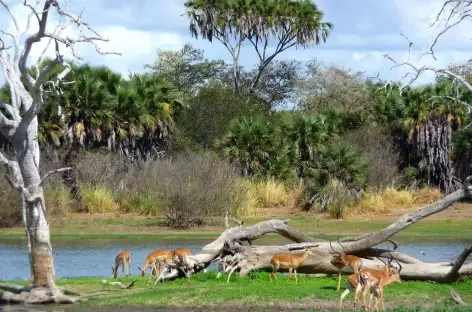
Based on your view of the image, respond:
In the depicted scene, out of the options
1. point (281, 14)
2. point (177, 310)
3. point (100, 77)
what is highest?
point (281, 14)

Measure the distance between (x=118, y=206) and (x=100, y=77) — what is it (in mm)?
6221

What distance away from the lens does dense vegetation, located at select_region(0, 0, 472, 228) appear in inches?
Result: 1519

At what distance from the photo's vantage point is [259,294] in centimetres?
1792

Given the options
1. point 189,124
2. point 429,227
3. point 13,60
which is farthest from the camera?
point 189,124

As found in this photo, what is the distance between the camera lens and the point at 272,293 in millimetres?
17984

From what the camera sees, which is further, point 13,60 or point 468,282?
point 468,282

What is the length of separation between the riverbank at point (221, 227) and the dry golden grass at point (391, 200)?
2.36ft

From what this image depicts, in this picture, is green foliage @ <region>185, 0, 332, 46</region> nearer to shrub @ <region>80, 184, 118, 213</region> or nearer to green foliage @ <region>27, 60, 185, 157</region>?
green foliage @ <region>27, 60, 185, 157</region>

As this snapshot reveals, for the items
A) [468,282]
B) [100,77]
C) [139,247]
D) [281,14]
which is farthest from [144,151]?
[468,282]

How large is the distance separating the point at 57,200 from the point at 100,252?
9204 mm

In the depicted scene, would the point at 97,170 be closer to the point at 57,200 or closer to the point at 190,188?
the point at 57,200

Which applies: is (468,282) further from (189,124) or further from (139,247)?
(189,124)

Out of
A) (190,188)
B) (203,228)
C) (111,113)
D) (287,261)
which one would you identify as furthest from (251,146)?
(287,261)

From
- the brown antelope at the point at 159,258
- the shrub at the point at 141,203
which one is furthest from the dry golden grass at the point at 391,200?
the brown antelope at the point at 159,258
